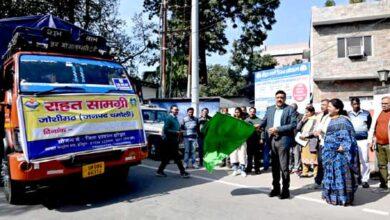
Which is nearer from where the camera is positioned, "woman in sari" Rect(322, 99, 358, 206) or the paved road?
the paved road

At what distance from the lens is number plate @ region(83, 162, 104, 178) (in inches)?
258

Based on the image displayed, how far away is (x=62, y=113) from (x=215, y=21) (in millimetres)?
→ 22844

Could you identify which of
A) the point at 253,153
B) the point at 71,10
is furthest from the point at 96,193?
the point at 71,10

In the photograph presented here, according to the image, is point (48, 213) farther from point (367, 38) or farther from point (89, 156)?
point (367, 38)

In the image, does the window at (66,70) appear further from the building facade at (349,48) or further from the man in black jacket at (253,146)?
the building facade at (349,48)

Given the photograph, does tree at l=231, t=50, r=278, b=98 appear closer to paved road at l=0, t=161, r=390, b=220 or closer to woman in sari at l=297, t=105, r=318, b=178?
woman in sari at l=297, t=105, r=318, b=178

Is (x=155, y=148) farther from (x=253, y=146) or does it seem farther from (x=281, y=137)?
(x=281, y=137)

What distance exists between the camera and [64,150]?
6305 millimetres

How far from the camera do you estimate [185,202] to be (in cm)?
684

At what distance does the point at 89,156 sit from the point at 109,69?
194cm

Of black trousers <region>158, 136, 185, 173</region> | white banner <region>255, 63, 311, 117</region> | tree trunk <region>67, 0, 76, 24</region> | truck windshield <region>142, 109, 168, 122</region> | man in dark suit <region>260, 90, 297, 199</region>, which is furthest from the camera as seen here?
tree trunk <region>67, 0, 76, 24</region>

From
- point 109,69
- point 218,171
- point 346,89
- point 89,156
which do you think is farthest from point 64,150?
point 346,89

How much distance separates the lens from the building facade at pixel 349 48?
21.2 m

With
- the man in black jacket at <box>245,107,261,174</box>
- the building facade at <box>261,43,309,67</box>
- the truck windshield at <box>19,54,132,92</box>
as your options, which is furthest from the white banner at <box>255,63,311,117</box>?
the building facade at <box>261,43,309,67</box>
